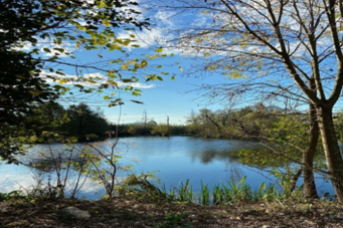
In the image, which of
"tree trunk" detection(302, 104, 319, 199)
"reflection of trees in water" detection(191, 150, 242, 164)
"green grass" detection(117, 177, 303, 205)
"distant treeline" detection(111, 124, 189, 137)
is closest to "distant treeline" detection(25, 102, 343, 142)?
"distant treeline" detection(111, 124, 189, 137)

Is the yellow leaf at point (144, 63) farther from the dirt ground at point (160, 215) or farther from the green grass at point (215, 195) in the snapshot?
the green grass at point (215, 195)

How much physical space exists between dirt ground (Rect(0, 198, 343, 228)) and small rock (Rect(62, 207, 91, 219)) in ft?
0.18

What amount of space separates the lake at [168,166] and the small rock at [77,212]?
1130 mm

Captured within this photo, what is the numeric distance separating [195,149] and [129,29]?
22.9 ft

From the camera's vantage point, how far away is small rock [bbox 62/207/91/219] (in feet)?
10.3

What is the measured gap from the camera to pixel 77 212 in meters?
3.22

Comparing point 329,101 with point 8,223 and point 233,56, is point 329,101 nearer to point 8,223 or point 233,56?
point 233,56

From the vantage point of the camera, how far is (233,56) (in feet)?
14.0

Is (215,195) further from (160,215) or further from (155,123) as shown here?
(160,215)

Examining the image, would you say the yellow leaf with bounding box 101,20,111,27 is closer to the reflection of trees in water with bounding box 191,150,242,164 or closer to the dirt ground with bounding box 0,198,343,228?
the dirt ground with bounding box 0,198,343,228

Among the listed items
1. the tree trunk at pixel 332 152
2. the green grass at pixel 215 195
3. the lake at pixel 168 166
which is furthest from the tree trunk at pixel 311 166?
the tree trunk at pixel 332 152

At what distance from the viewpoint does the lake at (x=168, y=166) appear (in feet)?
16.2

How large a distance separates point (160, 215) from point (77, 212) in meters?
0.93

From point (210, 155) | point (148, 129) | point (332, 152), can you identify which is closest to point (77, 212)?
point (148, 129)
